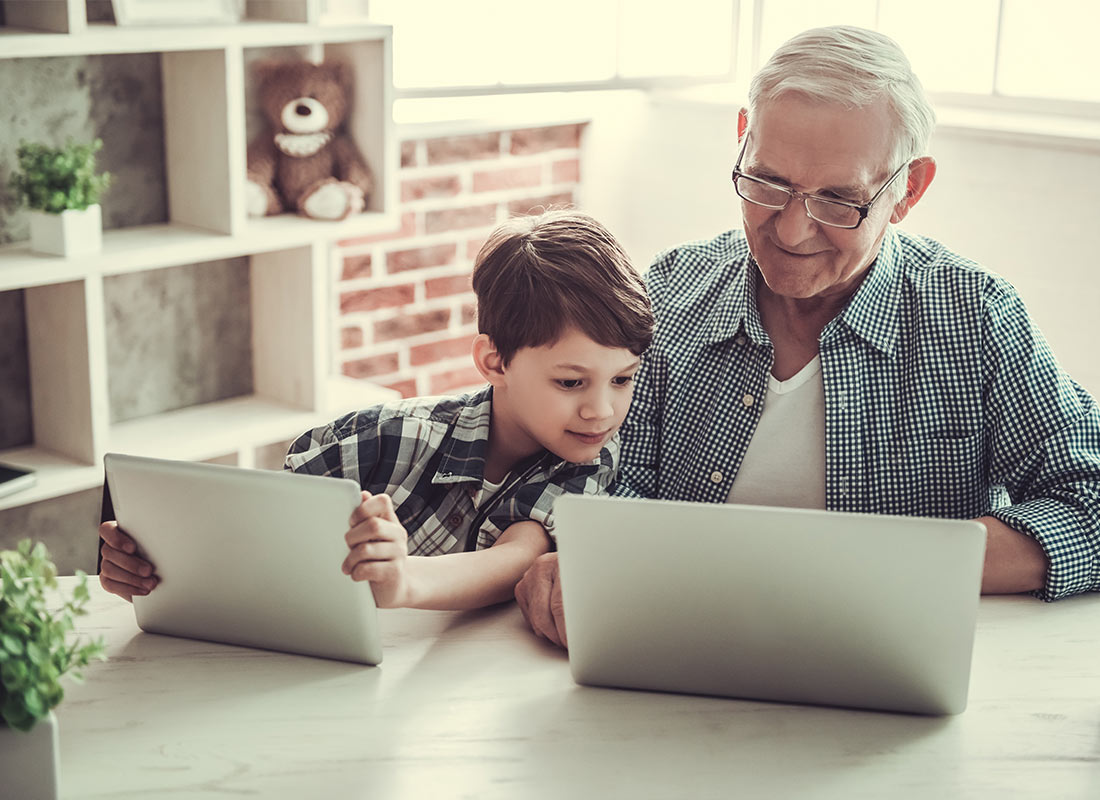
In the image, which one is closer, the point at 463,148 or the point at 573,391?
the point at 573,391

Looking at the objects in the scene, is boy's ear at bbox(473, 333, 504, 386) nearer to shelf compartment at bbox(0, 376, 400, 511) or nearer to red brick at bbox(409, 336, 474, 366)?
shelf compartment at bbox(0, 376, 400, 511)

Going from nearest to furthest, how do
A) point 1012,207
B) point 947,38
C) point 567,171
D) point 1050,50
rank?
1. point 1012,207
2. point 1050,50
3. point 947,38
4. point 567,171

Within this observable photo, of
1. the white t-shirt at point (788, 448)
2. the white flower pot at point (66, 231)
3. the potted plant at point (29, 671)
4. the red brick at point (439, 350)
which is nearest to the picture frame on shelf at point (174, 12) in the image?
the white flower pot at point (66, 231)

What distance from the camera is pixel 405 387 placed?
3324 mm

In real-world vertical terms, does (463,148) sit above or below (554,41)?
below

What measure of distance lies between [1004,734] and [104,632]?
2.99ft

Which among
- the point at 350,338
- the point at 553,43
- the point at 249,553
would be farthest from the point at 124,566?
the point at 553,43

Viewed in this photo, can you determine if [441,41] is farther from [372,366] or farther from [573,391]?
[573,391]

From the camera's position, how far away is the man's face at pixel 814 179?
160cm

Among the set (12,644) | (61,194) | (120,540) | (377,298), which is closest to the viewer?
(12,644)

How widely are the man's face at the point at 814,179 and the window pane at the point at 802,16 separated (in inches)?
→ 65.9

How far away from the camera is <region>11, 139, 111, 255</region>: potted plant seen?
2.27 m

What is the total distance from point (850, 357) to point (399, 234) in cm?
171

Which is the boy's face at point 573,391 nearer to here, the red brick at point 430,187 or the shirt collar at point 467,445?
the shirt collar at point 467,445
